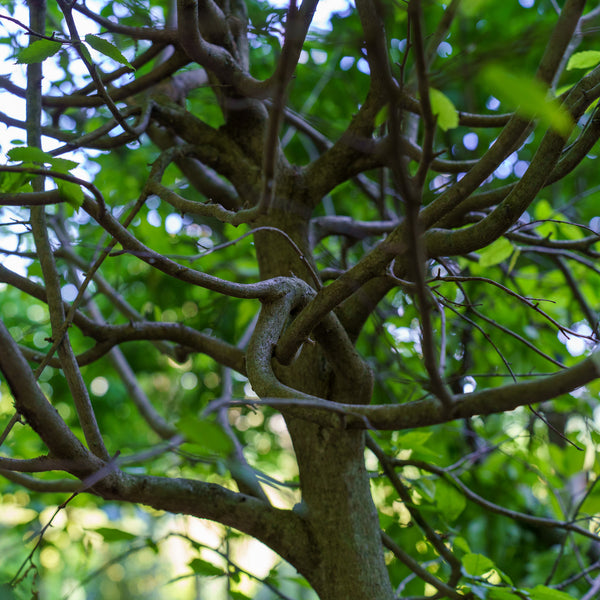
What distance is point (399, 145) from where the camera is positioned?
39 centimetres

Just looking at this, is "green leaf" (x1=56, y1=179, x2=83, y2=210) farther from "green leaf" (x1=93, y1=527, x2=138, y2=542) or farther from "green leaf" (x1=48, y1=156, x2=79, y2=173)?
"green leaf" (x1=93, y1=527, x2=138, y2=542)

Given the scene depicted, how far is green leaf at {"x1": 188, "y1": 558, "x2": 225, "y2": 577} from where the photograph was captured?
1.02 metres

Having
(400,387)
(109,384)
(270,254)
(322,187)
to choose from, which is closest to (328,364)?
(270,254)

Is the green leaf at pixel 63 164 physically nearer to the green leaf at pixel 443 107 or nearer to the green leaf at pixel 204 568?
the green leaf at pixel 443 107

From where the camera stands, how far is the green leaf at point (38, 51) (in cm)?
70

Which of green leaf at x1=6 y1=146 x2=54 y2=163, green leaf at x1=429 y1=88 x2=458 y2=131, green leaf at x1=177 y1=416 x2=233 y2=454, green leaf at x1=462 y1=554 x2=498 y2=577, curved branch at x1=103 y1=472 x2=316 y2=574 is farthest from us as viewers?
green leaf at x1=462 y1=554 x2=498 y2=577

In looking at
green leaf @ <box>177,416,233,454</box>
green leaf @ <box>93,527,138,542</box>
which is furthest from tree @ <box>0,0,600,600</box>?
green leaf @ <box>93,527,138,542</box>

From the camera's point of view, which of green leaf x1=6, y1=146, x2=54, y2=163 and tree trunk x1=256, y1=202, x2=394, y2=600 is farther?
tree trunk x1=256, y1=202, x2=394, y2=600

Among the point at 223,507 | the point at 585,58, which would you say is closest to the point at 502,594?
the point at 223,507

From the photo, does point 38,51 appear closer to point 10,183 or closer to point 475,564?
point 10,183

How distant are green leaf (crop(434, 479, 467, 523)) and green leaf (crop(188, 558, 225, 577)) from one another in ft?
1.46

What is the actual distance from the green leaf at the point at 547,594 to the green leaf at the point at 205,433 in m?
0.70

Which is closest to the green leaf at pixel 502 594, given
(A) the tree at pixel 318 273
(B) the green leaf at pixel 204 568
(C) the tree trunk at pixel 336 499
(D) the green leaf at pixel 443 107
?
(A) the tree at pixel 318 273

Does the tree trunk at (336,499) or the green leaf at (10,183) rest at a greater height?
the green leaf at (10,183)
